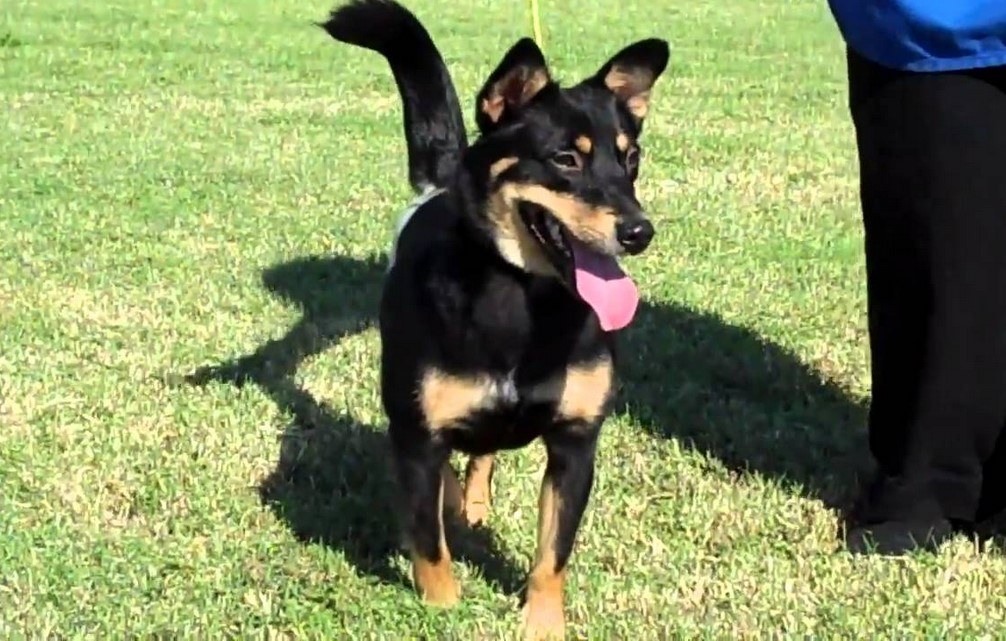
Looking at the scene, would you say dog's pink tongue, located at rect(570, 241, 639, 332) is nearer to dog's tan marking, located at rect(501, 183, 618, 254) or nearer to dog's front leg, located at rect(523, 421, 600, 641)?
dog's tan marking, located at rect(501, 183, 618, 254)

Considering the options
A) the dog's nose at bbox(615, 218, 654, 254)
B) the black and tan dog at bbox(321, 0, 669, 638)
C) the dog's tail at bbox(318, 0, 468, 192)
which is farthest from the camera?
the dog's tail at bbox(318, 0, 468, 192)

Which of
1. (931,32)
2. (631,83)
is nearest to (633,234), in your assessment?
(631,83)

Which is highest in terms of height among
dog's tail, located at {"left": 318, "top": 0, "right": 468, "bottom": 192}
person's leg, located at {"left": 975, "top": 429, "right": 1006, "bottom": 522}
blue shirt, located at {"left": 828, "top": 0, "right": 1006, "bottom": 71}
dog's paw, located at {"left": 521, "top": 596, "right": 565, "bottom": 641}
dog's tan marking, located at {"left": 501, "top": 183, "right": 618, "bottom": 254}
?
blue shirt, located at {"left": 828, "top": 0, "right": 1006, "bottom": 71}

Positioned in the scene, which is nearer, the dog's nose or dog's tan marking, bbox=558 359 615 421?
the dog's nose

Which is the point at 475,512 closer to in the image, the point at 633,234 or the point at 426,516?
the point at 426,516

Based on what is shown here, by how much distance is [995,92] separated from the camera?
4402 millimetres

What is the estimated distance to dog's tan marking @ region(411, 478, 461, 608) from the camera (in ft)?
13.5

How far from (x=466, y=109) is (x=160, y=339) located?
628 cm

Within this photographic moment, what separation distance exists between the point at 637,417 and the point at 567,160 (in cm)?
193

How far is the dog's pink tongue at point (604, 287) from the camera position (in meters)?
3.82

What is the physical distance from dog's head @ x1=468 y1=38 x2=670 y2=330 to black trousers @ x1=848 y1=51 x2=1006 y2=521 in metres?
0.87

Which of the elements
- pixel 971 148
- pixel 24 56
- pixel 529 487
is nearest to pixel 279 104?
pixel 24 56

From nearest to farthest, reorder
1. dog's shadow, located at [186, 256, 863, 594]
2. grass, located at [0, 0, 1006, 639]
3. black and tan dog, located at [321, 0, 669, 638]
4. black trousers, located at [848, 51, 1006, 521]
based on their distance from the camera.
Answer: black and tan dog, located at [321, 0, 669, 638] < grass, located at [0, 0, 1006, 639] < black trousers, located at [848, 51, 1006, 521] < dog's shadow, located at [186, 256, 863, 594]

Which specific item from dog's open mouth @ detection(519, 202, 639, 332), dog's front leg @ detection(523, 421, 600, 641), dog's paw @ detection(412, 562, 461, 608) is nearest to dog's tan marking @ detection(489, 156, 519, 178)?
dog's open mouth @ detection(519, 202, 639, 332)
